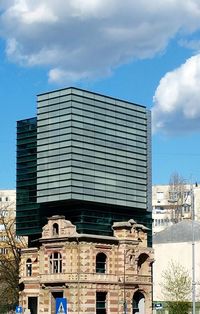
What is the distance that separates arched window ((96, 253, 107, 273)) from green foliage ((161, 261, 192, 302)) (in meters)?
12.4

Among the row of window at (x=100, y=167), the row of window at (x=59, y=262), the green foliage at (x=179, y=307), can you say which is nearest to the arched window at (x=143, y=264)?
the row of window at (x=59, y=262)

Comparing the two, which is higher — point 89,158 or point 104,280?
point 89,158

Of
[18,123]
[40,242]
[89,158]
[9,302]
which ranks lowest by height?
[9,302]

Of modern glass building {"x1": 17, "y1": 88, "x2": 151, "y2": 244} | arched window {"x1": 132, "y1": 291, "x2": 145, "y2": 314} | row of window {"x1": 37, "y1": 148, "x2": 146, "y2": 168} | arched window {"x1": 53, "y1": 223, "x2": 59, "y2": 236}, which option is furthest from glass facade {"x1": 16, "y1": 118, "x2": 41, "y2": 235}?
arched window {"x1": 132, "y1": 291, "x2": 145, "y2": 314}

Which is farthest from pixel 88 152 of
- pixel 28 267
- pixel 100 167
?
pixel 28 267

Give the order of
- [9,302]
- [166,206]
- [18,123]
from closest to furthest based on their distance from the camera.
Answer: [18,123] → [9,302] → [166,206]

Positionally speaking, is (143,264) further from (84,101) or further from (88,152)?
(84,101)

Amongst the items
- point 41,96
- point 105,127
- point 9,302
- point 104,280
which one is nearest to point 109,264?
point 104,280

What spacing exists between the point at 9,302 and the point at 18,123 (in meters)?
30.6

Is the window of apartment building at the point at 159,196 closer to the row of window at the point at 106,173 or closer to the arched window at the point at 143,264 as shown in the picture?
the row of window at the point at 106,173

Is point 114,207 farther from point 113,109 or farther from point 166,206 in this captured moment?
point 166,206

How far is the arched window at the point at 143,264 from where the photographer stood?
7738cm

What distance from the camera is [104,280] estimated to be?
235 ft

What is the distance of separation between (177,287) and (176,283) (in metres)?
0.68
